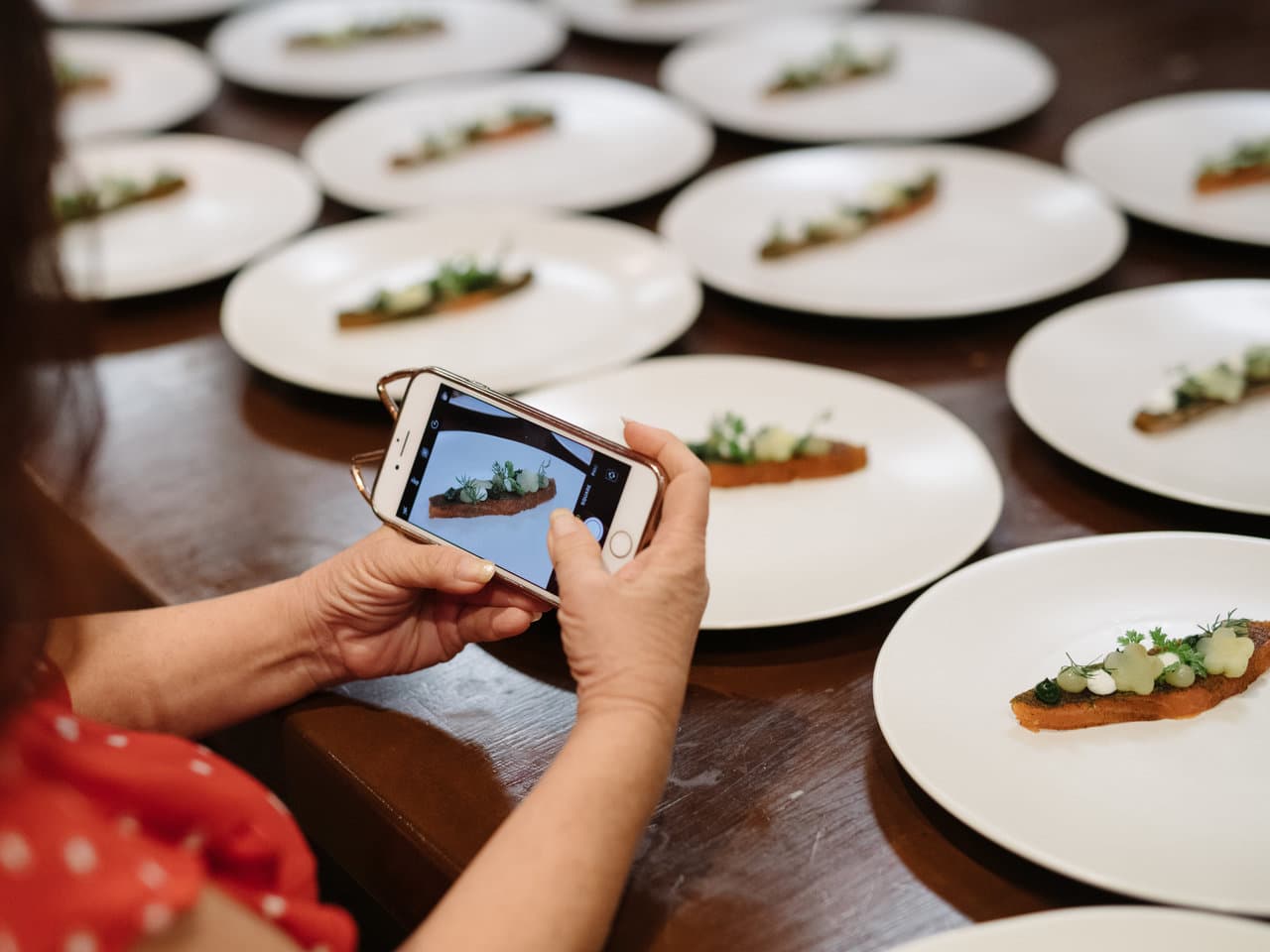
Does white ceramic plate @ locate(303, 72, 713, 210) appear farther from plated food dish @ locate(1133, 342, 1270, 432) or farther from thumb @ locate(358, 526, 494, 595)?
thumb @ locate(358, 526, 494, 595)

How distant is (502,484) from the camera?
3.70ft

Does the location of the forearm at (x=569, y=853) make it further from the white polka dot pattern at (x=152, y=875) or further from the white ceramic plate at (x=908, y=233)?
the white ceramic plate at (x=908, y=233)

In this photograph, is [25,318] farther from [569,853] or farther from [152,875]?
[569,853]

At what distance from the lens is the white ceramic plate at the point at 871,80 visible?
245cm

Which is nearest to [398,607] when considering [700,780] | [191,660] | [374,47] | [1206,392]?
[191,660]

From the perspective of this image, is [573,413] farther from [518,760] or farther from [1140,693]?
[1140,693]

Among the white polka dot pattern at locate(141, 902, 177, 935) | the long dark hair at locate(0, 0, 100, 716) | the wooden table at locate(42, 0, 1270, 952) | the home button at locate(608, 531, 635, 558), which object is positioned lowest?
the wooden table at locate(42, 0, 1270, 952)

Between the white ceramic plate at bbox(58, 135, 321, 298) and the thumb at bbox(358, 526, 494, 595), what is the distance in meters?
1.02

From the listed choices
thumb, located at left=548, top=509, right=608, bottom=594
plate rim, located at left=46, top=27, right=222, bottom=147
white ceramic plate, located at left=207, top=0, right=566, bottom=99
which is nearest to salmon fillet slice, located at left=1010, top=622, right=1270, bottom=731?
thumb, located at left=548, top=509, right=608, bottom=594

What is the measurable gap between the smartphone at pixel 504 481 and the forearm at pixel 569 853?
6.7 inches

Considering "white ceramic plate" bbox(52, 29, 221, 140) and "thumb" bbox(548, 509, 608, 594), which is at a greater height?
"thumb" bbox(548, 509, 608, 594)

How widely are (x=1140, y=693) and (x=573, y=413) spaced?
74cm

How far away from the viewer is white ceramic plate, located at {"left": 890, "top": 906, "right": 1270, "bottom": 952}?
0.86m

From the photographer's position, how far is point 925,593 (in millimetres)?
1195
